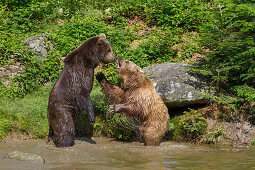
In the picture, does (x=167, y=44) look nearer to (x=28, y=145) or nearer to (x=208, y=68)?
(x=208, y=68)

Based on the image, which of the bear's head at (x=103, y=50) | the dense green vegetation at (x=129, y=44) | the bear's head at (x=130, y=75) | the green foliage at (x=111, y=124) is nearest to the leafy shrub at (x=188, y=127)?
the dense green vegetation at (x=129, y=44)

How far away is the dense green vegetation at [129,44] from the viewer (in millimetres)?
8570

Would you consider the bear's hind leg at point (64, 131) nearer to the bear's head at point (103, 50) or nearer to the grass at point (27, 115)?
the grass at point (27, 115)

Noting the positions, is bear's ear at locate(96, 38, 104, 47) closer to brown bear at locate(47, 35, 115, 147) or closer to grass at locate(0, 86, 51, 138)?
brown bear at locate(47, 35, 115, 147)

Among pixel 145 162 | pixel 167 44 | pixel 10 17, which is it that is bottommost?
pixel 145 162

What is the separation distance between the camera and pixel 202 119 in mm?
8625

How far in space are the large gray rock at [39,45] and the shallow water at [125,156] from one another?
3.87 m

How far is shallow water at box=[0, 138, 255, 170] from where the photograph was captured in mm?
5957

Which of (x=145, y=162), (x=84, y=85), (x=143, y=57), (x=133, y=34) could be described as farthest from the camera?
(x=133, y=34)

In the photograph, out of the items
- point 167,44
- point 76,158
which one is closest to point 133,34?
point 167,44

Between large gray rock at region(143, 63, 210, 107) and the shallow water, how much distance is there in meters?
1.11

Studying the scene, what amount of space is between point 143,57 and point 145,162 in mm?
5647

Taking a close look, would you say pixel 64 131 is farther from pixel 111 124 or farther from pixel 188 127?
pixel 188 127

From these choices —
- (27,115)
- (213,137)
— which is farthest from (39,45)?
(213,137)
